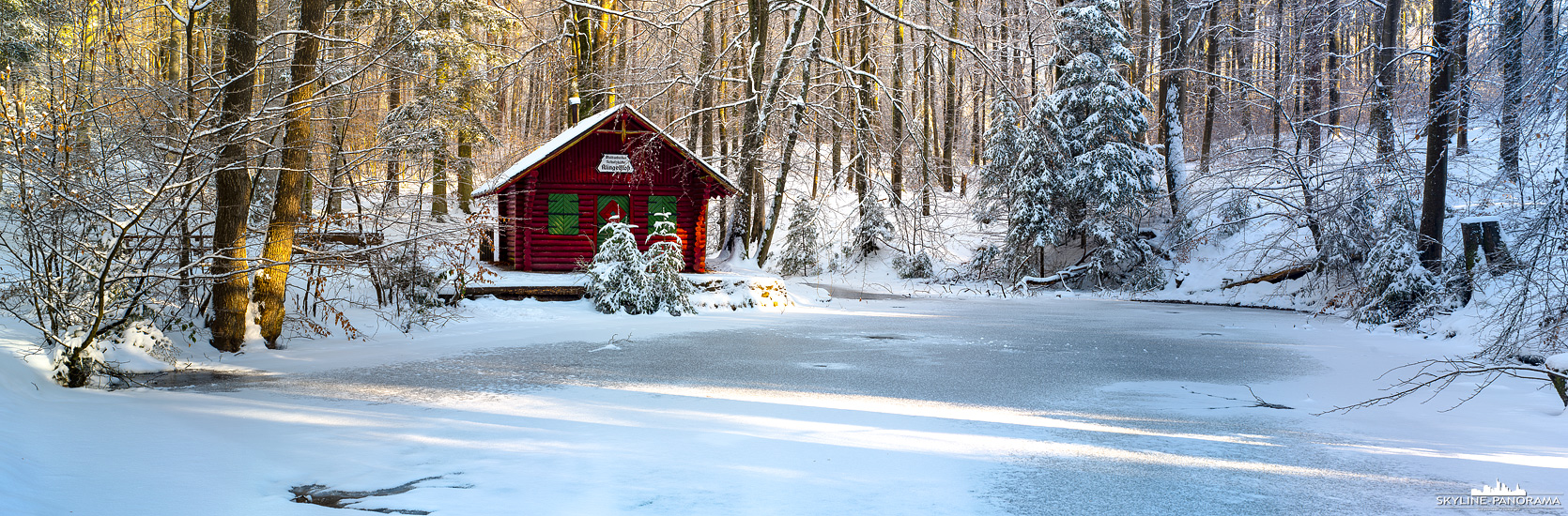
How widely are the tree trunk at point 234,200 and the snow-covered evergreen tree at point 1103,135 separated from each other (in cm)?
1767

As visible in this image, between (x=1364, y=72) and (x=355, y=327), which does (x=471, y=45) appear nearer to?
(x=355, y=327)

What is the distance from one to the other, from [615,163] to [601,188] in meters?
0.71

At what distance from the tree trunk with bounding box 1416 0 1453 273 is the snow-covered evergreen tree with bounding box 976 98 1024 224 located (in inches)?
379

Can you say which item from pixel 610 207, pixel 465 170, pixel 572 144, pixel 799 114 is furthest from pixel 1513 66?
pixel 465 170

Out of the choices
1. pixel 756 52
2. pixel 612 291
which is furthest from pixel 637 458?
pixel 756 52

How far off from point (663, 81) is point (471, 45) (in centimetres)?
666

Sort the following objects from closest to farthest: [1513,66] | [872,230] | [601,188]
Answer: [1513,66] < [601,188] < [872,230]

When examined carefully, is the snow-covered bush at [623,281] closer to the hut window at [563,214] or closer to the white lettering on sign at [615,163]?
the white lettering on sign at [615,163]

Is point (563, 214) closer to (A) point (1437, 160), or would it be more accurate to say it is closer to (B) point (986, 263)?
(B) point (986, 263)

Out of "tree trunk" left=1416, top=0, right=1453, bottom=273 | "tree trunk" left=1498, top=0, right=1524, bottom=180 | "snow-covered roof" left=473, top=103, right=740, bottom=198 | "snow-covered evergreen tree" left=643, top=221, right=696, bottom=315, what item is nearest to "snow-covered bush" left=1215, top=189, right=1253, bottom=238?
"tree trunk" left=1416, top=0, right=1453, bottom=273

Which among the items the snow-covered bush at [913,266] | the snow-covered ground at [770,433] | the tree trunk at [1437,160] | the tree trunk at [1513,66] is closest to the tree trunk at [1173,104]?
the snow-covered bush at [913,266]

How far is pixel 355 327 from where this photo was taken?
13.1 metres

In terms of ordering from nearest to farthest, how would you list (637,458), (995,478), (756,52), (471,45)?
(995,478) → (637,458) → (756,52) → (471,45)

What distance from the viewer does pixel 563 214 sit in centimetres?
1981
